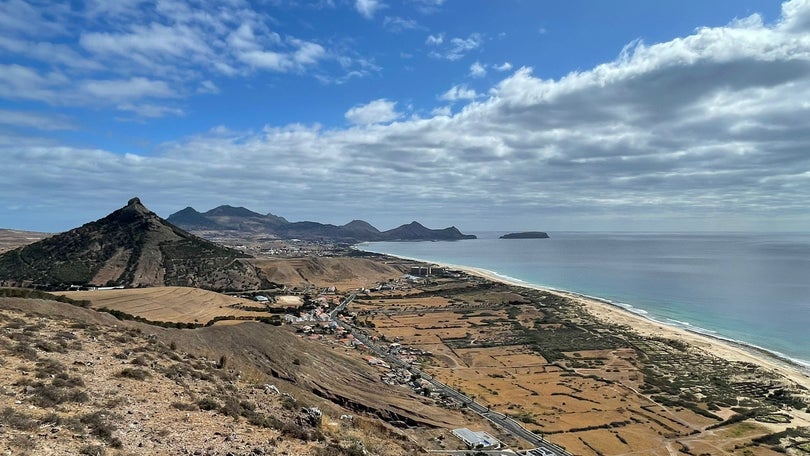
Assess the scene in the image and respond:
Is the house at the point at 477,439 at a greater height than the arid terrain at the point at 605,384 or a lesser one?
greater

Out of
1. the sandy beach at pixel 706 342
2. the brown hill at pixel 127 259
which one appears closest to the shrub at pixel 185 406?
the sandy beach at pixel 706 342

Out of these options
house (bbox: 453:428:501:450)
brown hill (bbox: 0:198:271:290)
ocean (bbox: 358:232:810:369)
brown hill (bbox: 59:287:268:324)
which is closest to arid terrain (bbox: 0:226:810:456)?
brown hill (bbox: 59:287:268:324)

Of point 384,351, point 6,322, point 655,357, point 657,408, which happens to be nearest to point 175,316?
point 384,351

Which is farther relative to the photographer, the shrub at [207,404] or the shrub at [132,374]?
the shrub at [132,374]

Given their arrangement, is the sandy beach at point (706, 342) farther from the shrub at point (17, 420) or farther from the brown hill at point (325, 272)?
the brown hill at point (325, 272)

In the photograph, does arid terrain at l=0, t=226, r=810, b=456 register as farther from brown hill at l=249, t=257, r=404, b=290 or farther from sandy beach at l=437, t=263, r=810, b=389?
brown hill at l=249, t=257, r=404, b=290

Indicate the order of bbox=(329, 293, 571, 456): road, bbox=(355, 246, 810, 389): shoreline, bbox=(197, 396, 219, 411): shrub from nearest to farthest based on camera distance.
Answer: bbox=(197, 396, 219, 411): shrub
bbox=(329, 293, 571, 456): road
bbox=(355, 246, 810, 389): shoreline

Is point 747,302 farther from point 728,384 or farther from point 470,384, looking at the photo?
point 470,384

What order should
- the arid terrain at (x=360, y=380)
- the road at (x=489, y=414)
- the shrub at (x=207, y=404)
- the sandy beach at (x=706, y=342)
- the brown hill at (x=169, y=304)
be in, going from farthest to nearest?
the brown hill at (x=169, y=304) → the sandy beach at (x=706, y=342) → the road at (x=489, y=414) → the shrub at (x=207, y=404) → the arid terrain at (x=360, y=380)
